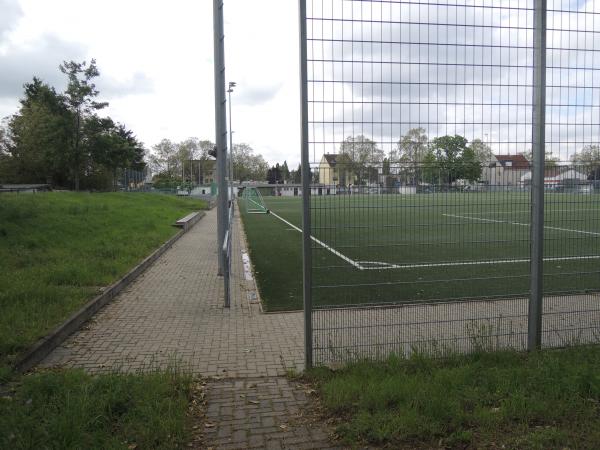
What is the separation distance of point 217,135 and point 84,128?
92.1ft

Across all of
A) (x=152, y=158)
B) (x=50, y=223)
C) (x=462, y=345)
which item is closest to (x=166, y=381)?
(x=462, y=345)

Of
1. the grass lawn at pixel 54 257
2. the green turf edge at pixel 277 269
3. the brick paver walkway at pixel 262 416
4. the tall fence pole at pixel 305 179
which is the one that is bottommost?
the green turf edge at pixel 277 269

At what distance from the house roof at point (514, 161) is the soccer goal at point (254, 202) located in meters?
30.8

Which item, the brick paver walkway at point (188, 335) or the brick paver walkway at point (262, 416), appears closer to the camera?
the brick paver walkway at point (262, 416)

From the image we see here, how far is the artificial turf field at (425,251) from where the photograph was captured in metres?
4.57

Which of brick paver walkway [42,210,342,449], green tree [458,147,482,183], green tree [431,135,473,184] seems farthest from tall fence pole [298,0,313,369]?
green tree [458,147,482,183]

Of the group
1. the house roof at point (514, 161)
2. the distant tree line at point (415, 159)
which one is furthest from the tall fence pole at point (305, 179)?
the house roof at point (514, 161)

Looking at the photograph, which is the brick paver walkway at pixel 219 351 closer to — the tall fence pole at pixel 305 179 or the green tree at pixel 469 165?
the tall fence pole at pixel 305 179

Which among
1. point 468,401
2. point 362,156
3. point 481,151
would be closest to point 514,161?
point 481,151

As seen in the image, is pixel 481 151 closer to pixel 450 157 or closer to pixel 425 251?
pixel 450 157

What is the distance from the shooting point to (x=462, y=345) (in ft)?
16.5

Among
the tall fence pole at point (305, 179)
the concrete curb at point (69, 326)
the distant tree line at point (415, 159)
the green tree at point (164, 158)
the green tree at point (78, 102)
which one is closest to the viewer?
the tall fence pole at point (305, 179)

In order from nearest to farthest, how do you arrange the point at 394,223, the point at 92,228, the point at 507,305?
the point at 394,223, the point at 507,305, the point at 92,228

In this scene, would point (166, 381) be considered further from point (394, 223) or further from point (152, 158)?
point (152, 158)
